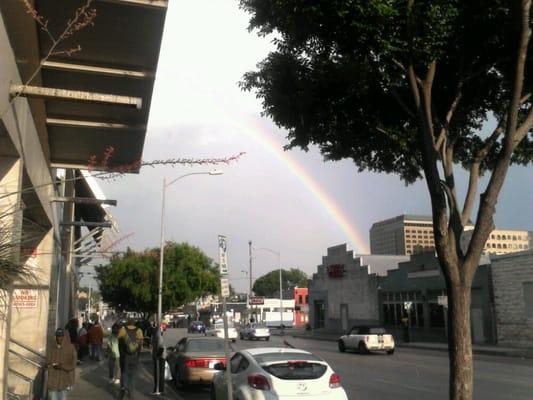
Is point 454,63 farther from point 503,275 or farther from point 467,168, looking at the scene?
point 503,275

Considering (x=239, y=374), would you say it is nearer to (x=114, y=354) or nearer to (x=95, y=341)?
(x=114, y=354)

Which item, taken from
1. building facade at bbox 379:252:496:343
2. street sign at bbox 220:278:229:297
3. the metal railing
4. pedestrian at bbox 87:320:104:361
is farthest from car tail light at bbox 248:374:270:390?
building facade at bbox 379:252:496:343

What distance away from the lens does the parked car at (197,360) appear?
50.5 feet

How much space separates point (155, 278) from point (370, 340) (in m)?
14.8

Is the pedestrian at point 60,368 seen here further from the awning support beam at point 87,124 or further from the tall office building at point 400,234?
the tall office building at point 400,234

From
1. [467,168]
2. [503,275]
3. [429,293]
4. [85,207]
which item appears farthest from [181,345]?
[429,293]

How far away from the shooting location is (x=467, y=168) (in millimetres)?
12867

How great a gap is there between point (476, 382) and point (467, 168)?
7261 mm

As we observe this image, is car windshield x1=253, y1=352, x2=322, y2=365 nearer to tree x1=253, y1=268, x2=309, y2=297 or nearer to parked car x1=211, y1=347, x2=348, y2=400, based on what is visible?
parked car x1=211, y1=347, x2=348, y2=400

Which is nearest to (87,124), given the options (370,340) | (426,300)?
(370,340)

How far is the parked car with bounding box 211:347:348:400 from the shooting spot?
943 centimetres

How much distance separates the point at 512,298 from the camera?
111ft

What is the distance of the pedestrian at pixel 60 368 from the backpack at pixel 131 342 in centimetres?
292

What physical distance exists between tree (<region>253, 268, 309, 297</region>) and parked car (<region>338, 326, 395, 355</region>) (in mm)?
124532
